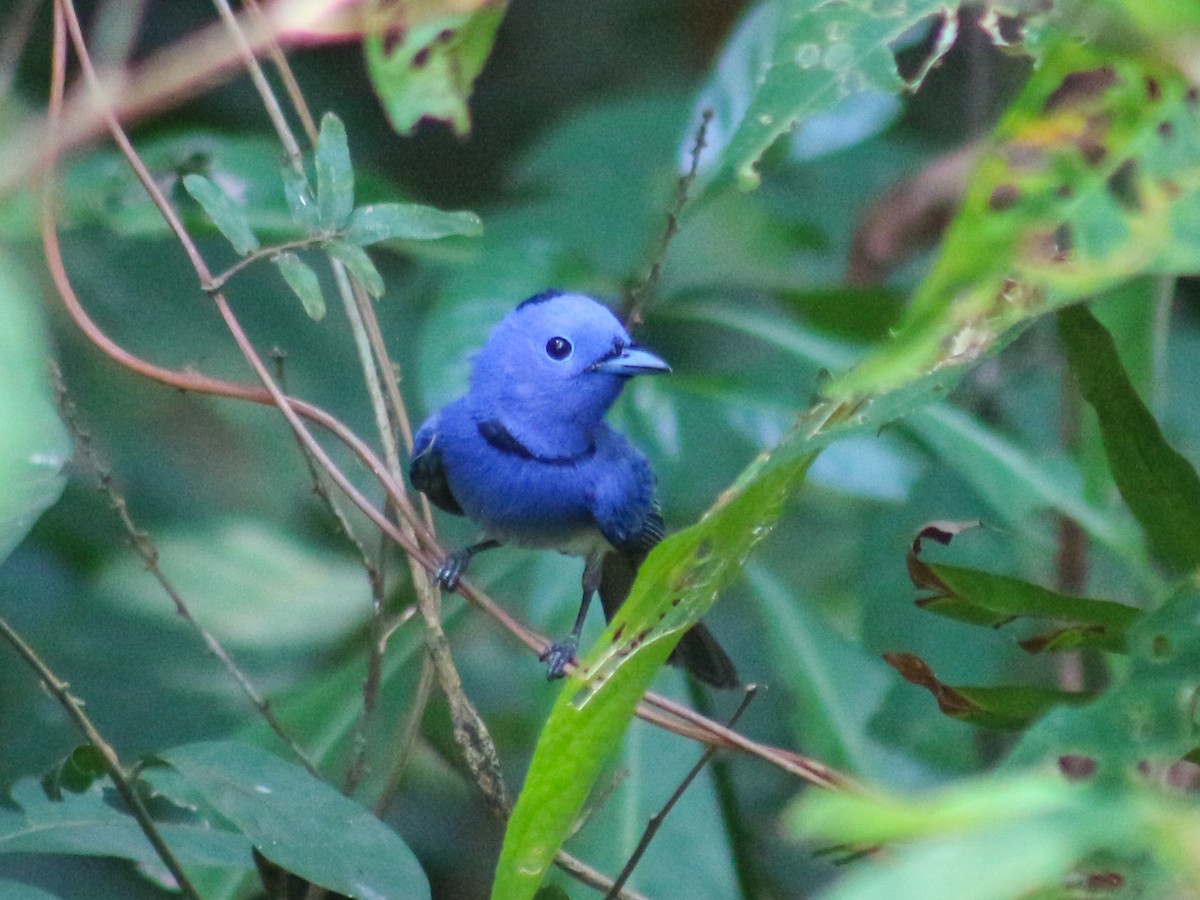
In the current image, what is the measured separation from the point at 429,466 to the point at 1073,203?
6.06ft

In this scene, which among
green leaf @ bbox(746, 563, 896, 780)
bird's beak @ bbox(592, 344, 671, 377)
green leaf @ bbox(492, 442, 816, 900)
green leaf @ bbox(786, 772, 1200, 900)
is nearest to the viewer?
green leaf @ bbox(786, 772, 1200, 900)

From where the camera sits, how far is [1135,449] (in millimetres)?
1555

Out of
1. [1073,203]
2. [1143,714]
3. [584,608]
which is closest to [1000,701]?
[1143,714]

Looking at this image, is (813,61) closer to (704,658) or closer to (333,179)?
(333,179)

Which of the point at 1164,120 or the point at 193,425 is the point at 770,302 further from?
the point at 1164,120

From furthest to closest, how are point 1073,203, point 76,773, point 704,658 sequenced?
point 704,658 → point 76,773 → point 1073,203

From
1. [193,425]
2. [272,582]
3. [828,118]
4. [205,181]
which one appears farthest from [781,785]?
[205,181]

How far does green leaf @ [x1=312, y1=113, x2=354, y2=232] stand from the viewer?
1616 mm

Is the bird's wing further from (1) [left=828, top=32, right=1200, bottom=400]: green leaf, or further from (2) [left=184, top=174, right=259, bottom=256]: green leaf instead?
(1) [left=828, top=32, right=1200, bottom=400]: green leaf

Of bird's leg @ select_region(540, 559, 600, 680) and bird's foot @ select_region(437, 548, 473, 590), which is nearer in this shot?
bird's foot @ select_region(437, 548, 473, 590)

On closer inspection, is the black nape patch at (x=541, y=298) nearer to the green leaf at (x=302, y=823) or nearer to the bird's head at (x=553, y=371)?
the bird's head at (x=553, y=371)

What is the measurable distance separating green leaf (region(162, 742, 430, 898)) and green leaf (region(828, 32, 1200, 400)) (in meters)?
0.87

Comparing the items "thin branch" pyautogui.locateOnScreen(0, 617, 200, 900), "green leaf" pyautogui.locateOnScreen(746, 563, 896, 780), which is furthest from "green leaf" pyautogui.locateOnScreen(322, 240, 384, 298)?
"green leaf" pyautogui.locateOnScreen(746, 563, 896, 780)

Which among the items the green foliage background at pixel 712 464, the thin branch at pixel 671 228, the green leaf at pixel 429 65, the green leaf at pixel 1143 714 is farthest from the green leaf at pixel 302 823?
the green leaf at pixel 429 65
